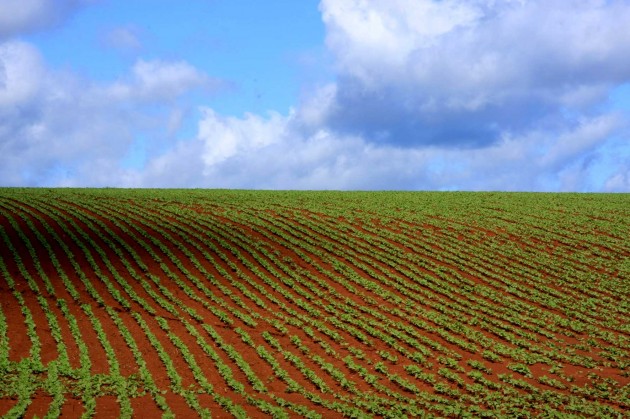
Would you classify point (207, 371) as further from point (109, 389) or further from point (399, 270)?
point (399, 270)

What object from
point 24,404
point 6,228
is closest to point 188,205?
point 6,228

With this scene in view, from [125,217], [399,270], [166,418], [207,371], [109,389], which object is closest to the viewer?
[166,418]

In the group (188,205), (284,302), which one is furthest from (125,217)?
(284,302)

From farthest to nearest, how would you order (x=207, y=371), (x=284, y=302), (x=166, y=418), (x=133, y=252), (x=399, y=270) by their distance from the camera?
(x=133, y=252)
(x=399, y=270)
(x=284, y=302)
(x=207, y=371)
(x=166, y=418)

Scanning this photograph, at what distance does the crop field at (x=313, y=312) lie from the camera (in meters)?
21.2

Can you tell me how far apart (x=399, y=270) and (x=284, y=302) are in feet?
22.0

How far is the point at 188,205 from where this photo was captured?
162 ft

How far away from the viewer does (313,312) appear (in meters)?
28.8

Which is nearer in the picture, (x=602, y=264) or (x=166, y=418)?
(x=166, y=418)

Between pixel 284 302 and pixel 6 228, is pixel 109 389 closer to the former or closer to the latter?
pixel 284 302

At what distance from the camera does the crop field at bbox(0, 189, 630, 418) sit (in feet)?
69.6

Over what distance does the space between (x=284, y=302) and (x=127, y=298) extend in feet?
21.3

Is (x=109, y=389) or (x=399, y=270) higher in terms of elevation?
(x=399, y=270)

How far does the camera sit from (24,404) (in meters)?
19.4
